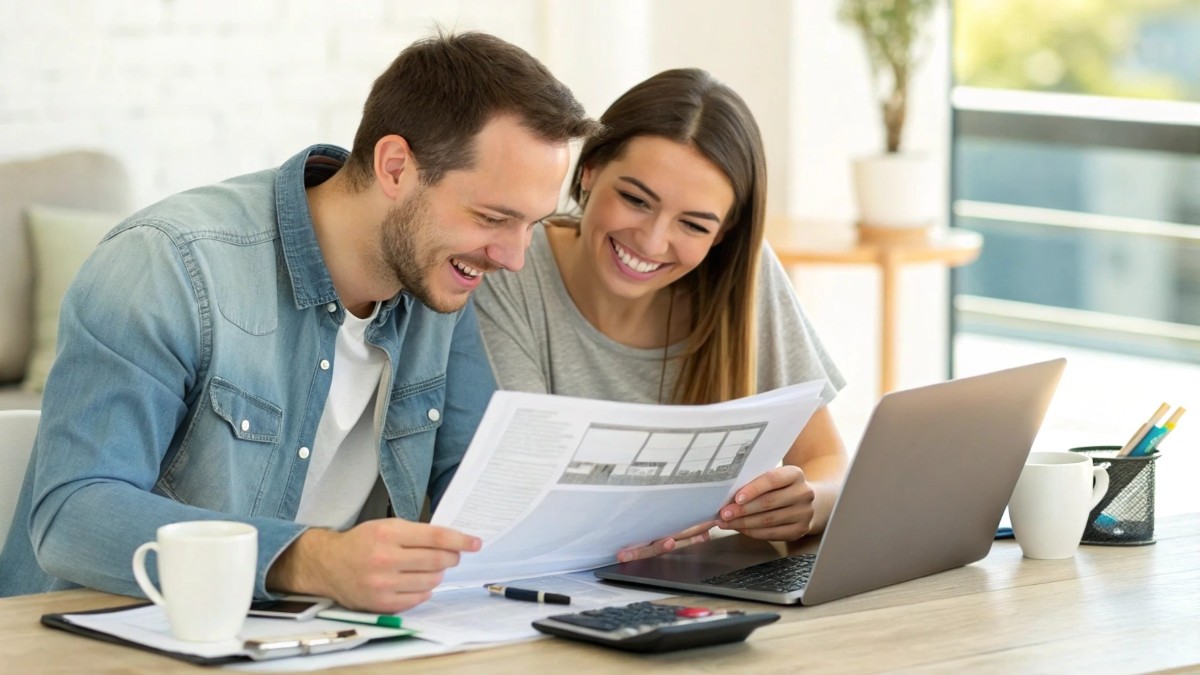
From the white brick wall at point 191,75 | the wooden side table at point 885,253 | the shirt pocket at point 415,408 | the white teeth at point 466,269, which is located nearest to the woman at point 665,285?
the shirt pocket at point 415,408

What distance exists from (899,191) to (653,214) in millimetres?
1962

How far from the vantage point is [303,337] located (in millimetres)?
1625

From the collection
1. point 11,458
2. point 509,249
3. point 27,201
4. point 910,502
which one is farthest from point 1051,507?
point 27,201

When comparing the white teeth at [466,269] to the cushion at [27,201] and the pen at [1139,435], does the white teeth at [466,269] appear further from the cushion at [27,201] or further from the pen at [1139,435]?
the cushion at [27,201]

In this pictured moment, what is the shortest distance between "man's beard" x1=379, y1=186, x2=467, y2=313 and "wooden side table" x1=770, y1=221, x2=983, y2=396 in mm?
1933

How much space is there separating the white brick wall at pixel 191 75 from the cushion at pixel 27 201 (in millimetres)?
A: 165

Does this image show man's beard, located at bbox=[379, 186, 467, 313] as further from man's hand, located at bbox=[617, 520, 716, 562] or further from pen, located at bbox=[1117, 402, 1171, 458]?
pen, located at bbox=[1117, 402, 1171, 458]

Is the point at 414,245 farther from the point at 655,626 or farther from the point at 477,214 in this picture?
the point at 655,626

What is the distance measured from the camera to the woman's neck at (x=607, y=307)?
2008mm

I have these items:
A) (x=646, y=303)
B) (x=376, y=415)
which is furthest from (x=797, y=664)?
(x=646, y=303)

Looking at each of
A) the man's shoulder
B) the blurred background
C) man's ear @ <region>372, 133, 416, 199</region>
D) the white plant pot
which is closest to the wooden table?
the man's shoulder

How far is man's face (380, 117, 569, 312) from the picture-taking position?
159cm

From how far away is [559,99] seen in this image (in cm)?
161

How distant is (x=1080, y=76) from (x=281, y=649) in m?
5.46
